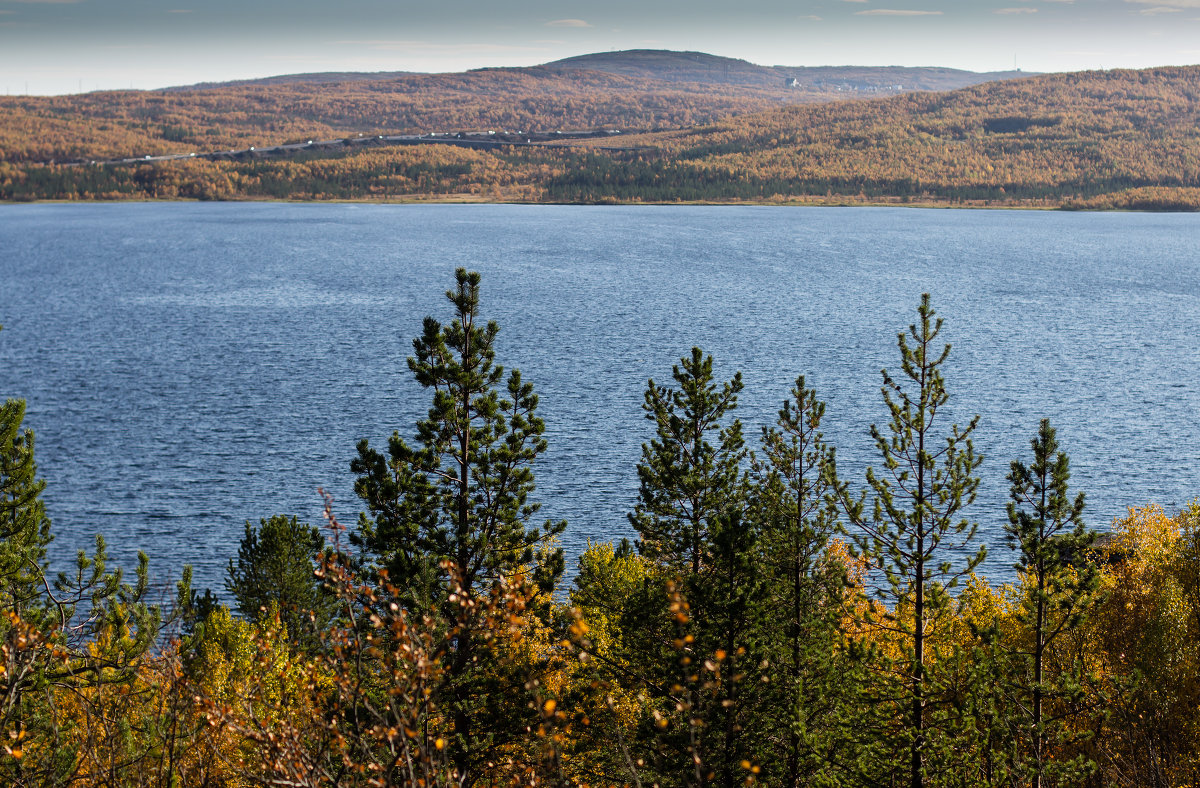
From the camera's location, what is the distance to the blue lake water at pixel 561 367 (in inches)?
2724

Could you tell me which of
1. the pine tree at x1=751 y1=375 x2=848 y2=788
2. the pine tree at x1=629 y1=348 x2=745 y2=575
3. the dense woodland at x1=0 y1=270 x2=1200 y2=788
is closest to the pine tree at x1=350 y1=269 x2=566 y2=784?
the dense woodland at x1=0 y1=270 x2=1200 y2=788

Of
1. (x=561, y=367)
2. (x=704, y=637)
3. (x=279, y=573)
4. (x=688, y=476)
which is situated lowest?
(x=279, y=573)

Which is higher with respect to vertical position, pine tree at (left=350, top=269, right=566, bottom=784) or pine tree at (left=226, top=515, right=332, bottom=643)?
pine tree at (left=350, top=269, right=566, bottom=784)

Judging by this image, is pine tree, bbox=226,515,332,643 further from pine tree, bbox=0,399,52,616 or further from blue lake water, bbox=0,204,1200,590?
pine tree, bbox=0,399,52,616

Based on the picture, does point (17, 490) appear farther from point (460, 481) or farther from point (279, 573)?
point (279, 573)

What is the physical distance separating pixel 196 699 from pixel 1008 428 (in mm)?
82959

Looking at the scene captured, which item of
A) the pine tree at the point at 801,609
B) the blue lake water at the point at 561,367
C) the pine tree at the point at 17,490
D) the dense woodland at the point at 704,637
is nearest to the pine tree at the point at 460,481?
the dense woodland at the point at 704,637

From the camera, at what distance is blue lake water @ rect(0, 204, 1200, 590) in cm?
6919

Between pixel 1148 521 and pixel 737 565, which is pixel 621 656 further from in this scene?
pixel 1148 521

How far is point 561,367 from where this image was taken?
350ft

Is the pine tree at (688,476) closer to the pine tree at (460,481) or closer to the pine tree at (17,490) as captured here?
the pine tree at (460,481)

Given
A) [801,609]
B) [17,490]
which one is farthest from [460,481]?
[17,490]

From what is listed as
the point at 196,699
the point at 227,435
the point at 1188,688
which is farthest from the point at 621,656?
the point at 227,435

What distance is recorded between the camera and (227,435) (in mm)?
83688
